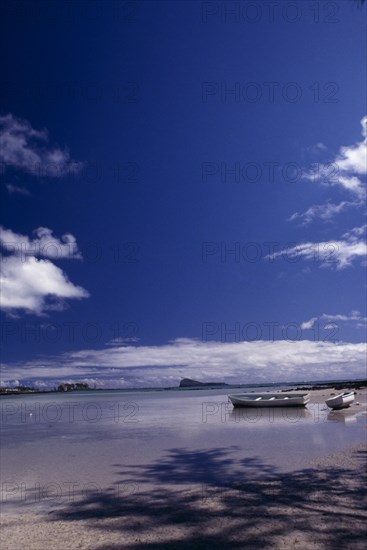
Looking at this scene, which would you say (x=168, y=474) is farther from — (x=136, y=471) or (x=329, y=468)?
(x=329, y=468)

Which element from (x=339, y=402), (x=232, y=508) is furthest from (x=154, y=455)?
(x=339, y=402)

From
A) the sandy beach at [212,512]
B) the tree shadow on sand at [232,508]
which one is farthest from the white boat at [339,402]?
the sandy beach at [212,512]

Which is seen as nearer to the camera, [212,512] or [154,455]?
[212,512]

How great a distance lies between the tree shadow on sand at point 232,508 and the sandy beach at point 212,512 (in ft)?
0.06

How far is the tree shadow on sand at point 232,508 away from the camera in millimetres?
8031

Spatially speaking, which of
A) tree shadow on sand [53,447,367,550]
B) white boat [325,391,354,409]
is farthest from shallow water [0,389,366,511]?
white boat [325,391,354,409]

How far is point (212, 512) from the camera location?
966 centimetres

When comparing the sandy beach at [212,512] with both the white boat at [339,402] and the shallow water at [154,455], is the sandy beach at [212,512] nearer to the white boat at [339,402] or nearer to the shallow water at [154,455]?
the shallow water at [154,455]

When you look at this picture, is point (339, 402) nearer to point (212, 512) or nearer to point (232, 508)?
point (232, 508)

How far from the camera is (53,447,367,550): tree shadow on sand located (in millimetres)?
8031

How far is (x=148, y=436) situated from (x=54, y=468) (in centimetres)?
953

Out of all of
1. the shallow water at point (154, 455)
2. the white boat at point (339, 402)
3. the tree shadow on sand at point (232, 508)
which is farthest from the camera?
the white boat at point (339, 402)

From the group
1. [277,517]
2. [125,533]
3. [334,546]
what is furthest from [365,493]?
[125,533]

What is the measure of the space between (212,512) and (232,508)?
1.71 feet
